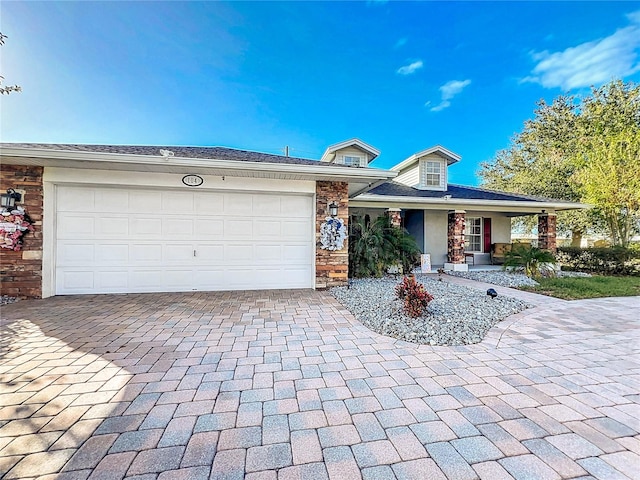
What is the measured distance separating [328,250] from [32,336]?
5.15 m

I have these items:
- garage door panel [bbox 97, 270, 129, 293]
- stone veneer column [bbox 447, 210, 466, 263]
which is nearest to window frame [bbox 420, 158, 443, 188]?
stone veneer column [bbox 447, 210, 466, 263]

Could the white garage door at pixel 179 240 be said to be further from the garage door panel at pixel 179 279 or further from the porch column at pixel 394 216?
the porch column at pixel 394 216

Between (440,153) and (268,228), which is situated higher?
(440,153)

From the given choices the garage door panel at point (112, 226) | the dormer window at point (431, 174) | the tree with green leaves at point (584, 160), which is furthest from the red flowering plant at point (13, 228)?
the tree with green leaves at point (584, 160)

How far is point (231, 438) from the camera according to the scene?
5.85ft

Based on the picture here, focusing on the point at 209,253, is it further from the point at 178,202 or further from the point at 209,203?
the point at 178,202

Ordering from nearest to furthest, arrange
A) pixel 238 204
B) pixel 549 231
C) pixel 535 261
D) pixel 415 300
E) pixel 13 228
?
1. pixel 415 300
2. pixel 13 228
3. pixel 238 204
4. pixel 535 261
5. pixel 549 231

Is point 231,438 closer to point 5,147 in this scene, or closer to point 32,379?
point 32,379

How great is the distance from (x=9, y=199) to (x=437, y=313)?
8262mm

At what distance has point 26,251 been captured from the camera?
5.50 meters

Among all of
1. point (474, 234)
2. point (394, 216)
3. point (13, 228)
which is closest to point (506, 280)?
point (394, 216)

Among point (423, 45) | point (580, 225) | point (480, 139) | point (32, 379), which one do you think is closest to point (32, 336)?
point (32, 379)

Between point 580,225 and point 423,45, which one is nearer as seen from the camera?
point 423,45

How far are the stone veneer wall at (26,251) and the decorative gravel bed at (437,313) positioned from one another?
6.11m
